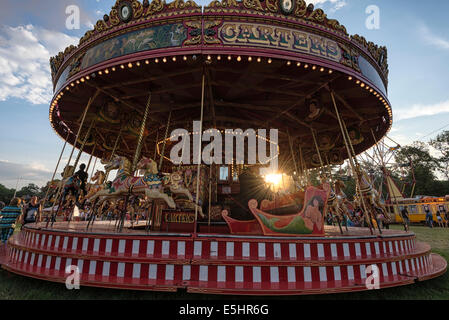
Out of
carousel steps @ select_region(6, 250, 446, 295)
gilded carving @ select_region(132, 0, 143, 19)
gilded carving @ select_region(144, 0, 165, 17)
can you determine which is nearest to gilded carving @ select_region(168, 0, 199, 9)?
gilded carving @ select_region(144, 0, 165, 17)

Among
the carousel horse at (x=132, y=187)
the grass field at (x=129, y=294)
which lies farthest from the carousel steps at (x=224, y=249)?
the carousel horse at (x=132, y=187)

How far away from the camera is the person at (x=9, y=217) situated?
7.29 metres

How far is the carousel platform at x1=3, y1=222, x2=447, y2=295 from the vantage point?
11.5 ft

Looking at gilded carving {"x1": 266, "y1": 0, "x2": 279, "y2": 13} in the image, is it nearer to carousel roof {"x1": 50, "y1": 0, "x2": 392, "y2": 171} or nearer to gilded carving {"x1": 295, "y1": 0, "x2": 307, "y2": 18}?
carousel roof {"x1": 50, "y1": 0, "x2": 392, "y2": 171}

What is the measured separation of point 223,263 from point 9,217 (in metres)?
8.09

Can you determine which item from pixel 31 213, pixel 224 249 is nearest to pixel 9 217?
pixel 31 213

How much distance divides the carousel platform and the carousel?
0.02 m

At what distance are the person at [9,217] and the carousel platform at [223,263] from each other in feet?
13.6

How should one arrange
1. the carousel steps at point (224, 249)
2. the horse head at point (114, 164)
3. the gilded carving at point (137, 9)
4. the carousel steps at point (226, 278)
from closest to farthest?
the carousel steps at point (226, 278)
the carousel steps at point (224, 249)
the gilded carving at point (137, 9)
the horse head at point (114, 164)

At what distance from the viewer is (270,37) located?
16.6 feet

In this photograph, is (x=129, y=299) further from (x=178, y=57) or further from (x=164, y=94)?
(x=164, y=94)

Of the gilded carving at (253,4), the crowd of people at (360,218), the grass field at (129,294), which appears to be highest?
the gilded carving at (253,4)

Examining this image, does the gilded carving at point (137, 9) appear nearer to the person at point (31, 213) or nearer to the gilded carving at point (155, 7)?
the gilded carving at point (155, 7)
